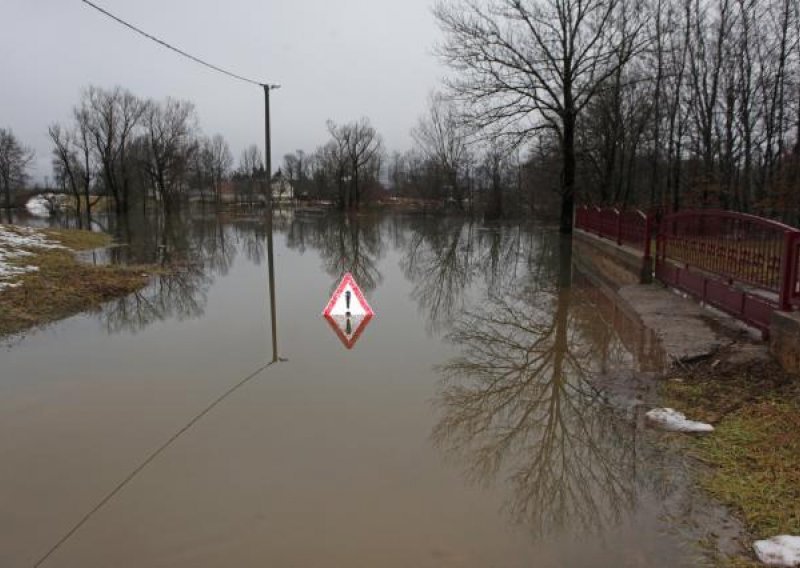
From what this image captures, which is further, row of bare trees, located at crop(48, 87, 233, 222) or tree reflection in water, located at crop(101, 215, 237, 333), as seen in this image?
row of bare trees, located at crop(48, 87, 233, 222)

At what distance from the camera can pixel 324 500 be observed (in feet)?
12.8

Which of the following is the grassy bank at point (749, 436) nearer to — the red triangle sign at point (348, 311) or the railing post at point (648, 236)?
the red triangle sign at point (348, 311)

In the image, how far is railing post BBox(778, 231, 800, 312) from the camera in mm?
6191

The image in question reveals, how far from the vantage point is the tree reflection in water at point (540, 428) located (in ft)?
12.8

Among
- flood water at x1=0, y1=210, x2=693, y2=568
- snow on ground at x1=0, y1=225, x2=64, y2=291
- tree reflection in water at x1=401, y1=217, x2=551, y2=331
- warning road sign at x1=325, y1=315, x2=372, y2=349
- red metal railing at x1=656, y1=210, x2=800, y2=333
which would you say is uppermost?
red metal railing at x1=656, y1=210, x2=800, y2=333

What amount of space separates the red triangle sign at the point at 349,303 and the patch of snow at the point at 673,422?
17.3ft

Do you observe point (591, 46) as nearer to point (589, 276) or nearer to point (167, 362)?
point (589, 276)

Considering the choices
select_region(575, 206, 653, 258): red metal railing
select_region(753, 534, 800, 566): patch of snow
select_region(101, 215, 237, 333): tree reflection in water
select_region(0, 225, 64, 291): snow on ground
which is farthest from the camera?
select_region(575, 206, 653, 258): red metal railing

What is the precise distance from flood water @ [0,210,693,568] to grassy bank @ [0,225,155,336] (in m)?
0.69

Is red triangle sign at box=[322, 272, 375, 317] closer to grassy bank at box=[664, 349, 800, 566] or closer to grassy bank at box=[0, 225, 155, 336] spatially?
grassy bank at box=[0, 225, 155, 336]

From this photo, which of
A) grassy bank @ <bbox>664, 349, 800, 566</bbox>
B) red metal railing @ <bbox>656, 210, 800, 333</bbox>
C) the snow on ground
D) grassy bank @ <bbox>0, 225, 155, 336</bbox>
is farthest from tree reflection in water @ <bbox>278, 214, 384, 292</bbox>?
grassy bank @ <bbox>664, 349, 800, 566</bbox>

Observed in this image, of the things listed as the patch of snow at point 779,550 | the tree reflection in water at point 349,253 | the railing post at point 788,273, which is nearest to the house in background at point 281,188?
the tree reflection in water at point 349,253

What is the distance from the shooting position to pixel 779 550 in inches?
122

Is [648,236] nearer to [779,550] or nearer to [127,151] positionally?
[779,550]
